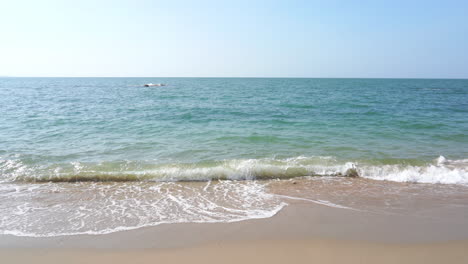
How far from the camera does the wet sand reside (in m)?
3.94

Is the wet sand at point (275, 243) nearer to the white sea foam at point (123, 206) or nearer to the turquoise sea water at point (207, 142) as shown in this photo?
the white sea foam at point (123, 206)

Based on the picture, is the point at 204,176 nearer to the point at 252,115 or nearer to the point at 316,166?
the point at 316,166

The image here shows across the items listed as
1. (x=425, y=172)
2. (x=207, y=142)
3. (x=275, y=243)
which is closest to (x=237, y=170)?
(x=207, y=142)

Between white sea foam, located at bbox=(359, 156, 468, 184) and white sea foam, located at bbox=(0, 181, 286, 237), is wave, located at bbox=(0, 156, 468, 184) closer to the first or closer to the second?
white sea foam, located at bbox=(359, 156, 468, 184)

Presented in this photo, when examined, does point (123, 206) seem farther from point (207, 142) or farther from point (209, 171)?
point (207, 142)

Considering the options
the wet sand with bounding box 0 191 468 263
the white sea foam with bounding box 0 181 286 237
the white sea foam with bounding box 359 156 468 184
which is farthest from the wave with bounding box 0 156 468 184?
the wet sand with bounding box 0 191 468 263

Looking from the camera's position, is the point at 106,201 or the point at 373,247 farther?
the point at 106,201

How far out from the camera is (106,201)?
20.2 ft

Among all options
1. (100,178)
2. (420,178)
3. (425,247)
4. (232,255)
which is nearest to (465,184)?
(420,178)

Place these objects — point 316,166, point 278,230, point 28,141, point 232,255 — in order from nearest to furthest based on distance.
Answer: point 232,255
point 278,230
point 316,166
point 28,141

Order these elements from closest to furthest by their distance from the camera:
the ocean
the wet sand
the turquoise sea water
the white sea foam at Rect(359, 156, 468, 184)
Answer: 1. the wet sand
2. the ocean
3. the white sea foam at Rect(359, 156, 468, 184)
4. the turquoise sea water

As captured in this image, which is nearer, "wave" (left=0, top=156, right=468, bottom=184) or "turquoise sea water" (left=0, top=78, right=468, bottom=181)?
"wave" (left=0, top=156, right=468, bottom=184)

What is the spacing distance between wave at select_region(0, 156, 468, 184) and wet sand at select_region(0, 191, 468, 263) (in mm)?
2812

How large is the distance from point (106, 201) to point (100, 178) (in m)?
1.87
